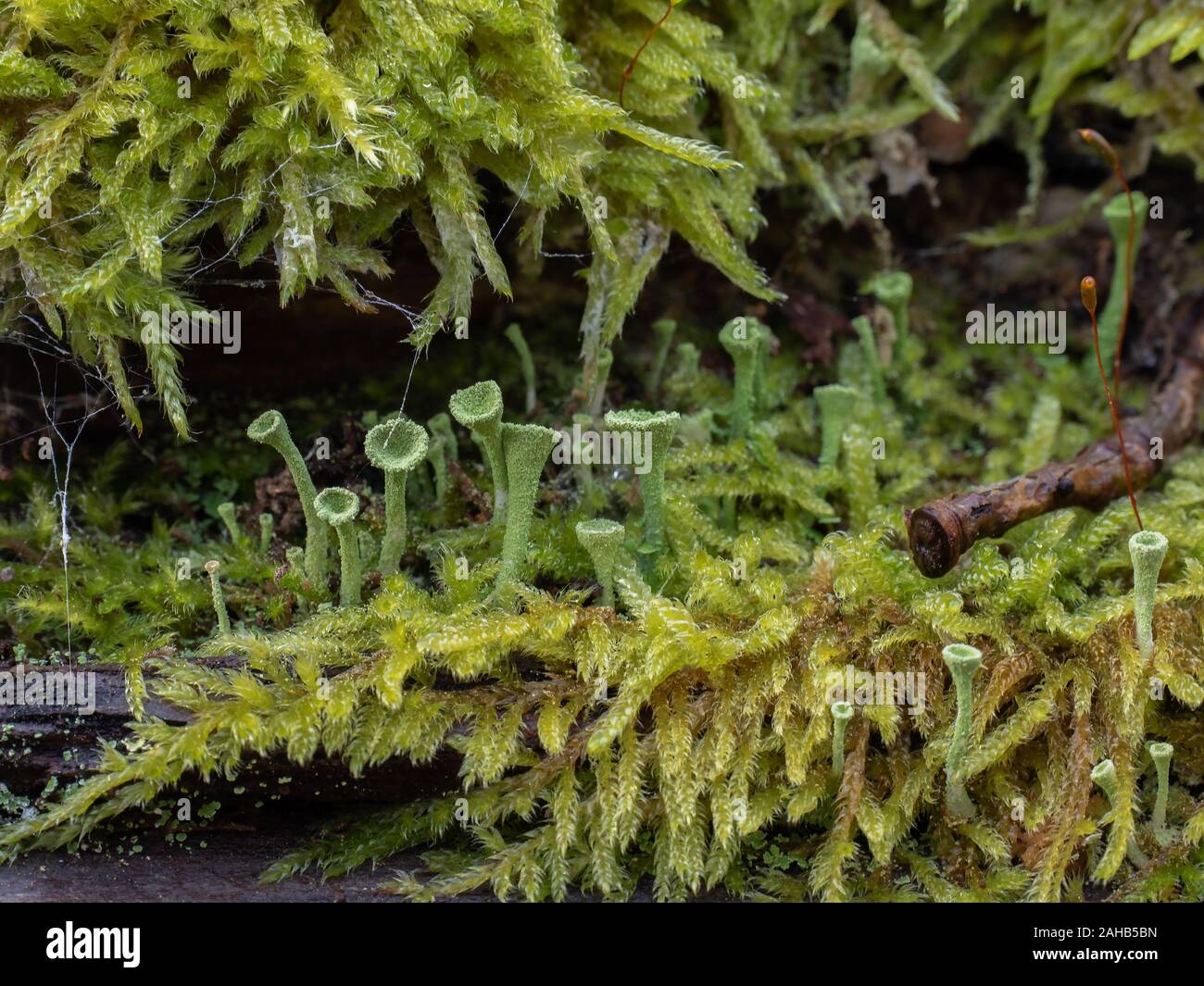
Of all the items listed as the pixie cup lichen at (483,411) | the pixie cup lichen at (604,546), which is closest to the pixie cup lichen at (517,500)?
the pixie cup lichen at (483,411)

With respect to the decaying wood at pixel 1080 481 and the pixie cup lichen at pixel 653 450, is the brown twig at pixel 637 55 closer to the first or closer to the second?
the pixie cup lichen at pixel 653 450

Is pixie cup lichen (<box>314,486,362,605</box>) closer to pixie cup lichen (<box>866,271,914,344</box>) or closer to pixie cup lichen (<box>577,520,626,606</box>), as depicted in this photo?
pixie cup lichen (<box>577,520,626,606</box>)

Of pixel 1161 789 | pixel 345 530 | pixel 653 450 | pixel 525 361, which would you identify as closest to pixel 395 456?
pixel 345 530

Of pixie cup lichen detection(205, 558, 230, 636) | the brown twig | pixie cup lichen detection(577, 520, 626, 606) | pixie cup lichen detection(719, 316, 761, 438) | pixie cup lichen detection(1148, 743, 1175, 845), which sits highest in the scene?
the brown twig

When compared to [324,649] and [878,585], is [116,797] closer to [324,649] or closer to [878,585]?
[324,649]

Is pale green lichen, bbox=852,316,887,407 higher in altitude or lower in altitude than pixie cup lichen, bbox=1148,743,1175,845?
higher

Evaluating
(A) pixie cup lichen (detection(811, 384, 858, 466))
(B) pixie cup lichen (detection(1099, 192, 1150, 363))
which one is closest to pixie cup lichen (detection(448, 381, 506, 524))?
(A) pixie cup lichen (detection(811, 384, 858, 466))

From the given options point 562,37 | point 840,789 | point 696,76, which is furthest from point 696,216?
point 840,789
